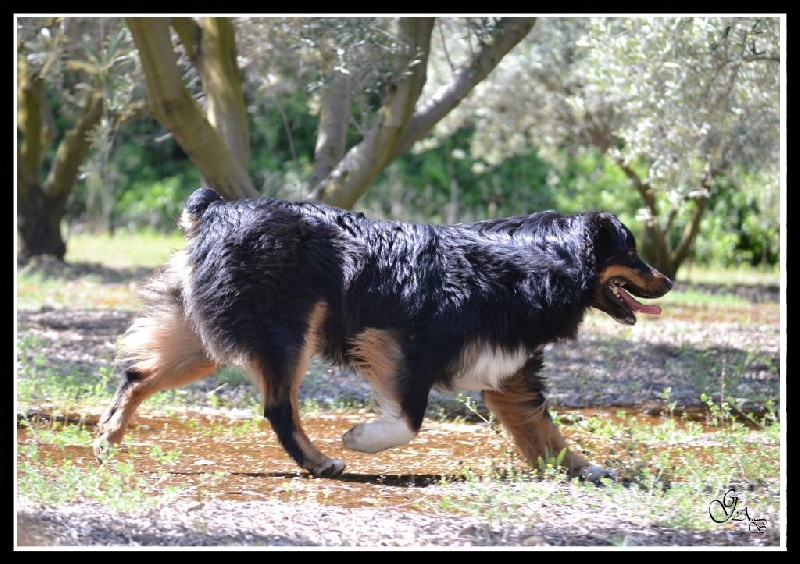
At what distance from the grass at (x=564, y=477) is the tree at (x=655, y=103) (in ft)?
9.61

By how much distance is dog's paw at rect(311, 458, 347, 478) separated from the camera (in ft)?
19.9

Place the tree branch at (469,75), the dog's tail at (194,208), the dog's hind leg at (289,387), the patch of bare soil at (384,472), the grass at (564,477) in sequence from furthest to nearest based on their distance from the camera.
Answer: the tree branch at (469,75), the dog's tail at (194,208), the dog's hind leg at (289,387), the grass at (564,477), the patch of bare soil at (384,472)

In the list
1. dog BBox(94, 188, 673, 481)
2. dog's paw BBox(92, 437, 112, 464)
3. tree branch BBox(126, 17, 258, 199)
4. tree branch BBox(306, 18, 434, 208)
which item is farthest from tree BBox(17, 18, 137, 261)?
dog's paw BBox(92, 437, 112, 464)

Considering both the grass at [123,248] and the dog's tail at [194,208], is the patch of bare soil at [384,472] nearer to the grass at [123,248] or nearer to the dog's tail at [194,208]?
the dog's tail at [194,208]

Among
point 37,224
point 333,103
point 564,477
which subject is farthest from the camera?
point 37,224

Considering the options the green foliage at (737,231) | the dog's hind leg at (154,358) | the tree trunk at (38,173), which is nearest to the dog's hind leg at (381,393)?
the dog's hind leg at (154,358)

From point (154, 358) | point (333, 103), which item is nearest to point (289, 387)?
point (154, 358)

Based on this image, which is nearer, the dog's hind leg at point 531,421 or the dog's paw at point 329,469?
the dog's paw at point 329,469

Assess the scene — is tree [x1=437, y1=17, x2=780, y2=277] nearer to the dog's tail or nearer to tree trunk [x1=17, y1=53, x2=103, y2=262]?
the dog's tail

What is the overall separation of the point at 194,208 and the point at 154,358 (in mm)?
933

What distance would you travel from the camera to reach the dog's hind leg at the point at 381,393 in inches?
230

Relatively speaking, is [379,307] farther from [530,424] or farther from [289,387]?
[530,424]

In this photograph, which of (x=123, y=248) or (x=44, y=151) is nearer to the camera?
(x=44, y=151)

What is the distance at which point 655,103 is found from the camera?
1071cm
